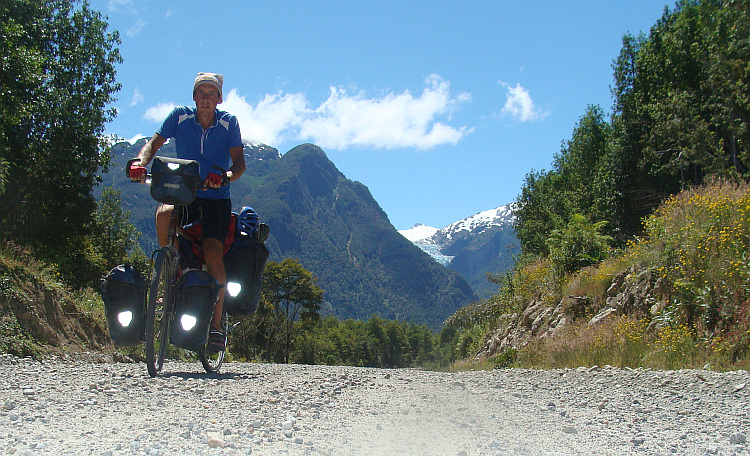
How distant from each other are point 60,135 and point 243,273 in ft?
68.9

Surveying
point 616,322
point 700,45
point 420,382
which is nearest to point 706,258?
point 616,322

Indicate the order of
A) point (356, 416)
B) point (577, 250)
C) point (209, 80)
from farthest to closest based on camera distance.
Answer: point (577, 250) < point (209, 80) < point (356, 416)

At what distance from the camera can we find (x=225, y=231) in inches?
181

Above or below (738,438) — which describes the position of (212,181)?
above

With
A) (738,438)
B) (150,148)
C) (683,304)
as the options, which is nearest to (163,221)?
(150,148)

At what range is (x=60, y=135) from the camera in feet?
70.8

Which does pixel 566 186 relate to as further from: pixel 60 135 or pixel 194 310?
pixel 194 310

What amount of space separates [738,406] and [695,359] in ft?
7.98

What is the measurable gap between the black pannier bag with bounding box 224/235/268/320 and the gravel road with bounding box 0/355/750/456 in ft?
2.21

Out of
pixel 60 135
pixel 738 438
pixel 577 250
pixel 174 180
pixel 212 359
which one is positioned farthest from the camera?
pixel 60 135

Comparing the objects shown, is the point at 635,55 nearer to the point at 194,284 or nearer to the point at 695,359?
the point at 695,359

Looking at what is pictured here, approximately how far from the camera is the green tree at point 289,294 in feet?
143

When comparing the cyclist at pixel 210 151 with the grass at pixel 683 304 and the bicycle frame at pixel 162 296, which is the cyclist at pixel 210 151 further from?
the grass at pixel 683 304

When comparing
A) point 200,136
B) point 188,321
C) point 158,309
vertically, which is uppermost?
point 200,136
